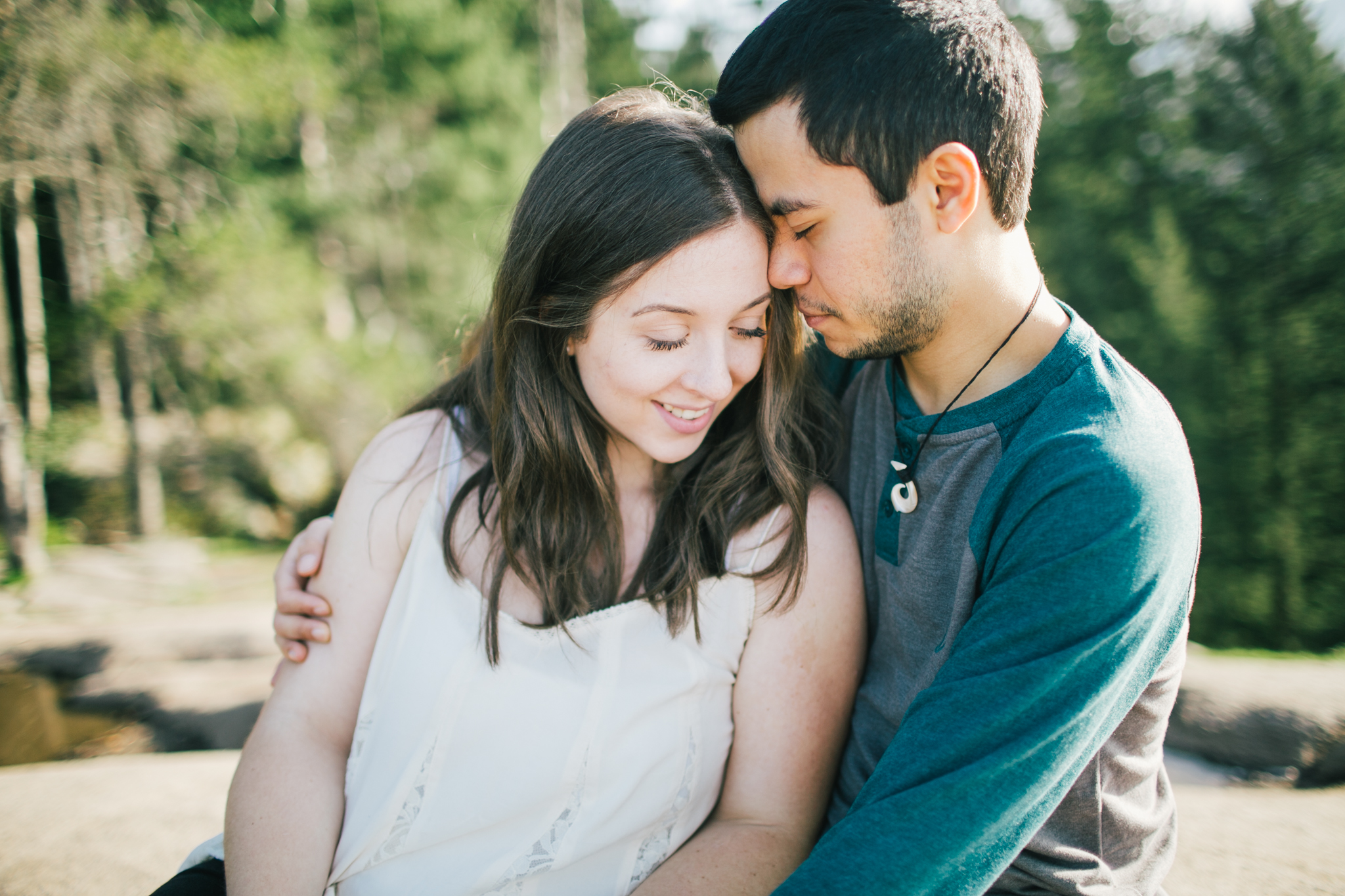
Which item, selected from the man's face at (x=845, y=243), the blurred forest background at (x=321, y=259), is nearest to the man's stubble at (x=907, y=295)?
the man's face at (x=845, y=243)

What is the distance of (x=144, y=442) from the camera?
8.45m

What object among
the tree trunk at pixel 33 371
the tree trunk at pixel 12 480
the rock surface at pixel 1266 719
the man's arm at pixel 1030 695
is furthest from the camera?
the tree trunk at pixel 33 371

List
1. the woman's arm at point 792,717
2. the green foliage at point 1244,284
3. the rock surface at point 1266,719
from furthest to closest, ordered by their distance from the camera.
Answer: the green foliage at point 1244,284, the rock surface at point 1266,719, the woman's arm at point 792,717

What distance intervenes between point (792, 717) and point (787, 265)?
103 cm

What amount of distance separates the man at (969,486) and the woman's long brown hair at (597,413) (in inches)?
7.0

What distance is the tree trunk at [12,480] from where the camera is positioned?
7020 millimetres

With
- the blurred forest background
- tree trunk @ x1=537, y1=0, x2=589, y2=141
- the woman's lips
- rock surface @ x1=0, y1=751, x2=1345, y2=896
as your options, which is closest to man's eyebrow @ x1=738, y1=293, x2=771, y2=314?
the woman's lips

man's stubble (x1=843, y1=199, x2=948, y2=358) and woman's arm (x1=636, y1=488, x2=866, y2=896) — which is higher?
man's stubble (x1=843, y1=199, x2=948, y2=358)

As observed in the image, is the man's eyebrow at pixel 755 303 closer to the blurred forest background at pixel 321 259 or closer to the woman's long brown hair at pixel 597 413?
the woman's long brown hair at pixel 597 413

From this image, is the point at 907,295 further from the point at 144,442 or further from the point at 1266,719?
the point at 144,442

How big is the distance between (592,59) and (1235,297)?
1555 centimetres

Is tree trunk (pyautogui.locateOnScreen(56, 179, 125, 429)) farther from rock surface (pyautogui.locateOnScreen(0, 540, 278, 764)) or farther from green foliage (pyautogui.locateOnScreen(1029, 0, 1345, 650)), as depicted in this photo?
green foliage (pyautogui.locateOnScreen(1029, 0, 1345, 650))

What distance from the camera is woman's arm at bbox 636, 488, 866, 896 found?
5.24ft

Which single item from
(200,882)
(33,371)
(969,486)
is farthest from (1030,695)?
(33,371)
